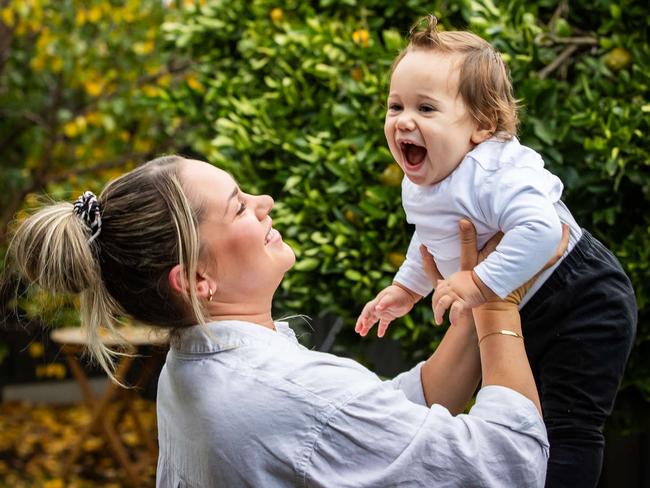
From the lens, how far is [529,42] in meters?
2.78

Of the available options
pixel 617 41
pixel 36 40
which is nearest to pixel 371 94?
pixel 617 41

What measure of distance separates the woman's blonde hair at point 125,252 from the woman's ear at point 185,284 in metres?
0.01

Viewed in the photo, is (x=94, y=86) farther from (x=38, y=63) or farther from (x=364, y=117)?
(x=364, y=117)

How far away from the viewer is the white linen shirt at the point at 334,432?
161 centimetres

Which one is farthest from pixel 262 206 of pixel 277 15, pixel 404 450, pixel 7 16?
pixel 7 16

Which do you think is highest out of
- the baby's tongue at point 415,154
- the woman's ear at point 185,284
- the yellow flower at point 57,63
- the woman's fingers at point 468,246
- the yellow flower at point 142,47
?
the baby's tongue at point 415,154

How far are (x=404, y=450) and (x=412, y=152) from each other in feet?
1.94

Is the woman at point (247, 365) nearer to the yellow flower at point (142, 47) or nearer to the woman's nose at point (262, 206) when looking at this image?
the woman's nose at point (262, 206)

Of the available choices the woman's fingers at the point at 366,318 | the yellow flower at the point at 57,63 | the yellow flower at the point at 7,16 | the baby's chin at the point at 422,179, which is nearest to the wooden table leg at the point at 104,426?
the yellow flower at the point at 57,63

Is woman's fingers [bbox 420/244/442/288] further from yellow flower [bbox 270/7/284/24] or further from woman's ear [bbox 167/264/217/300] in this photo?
yellow flower [bbox 270/7/284/24]

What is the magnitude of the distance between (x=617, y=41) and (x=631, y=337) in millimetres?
1172

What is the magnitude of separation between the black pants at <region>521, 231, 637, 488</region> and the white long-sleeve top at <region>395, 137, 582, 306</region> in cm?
4

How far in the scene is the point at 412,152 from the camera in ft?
6.19

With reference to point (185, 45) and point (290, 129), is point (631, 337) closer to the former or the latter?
point (290, 129)
